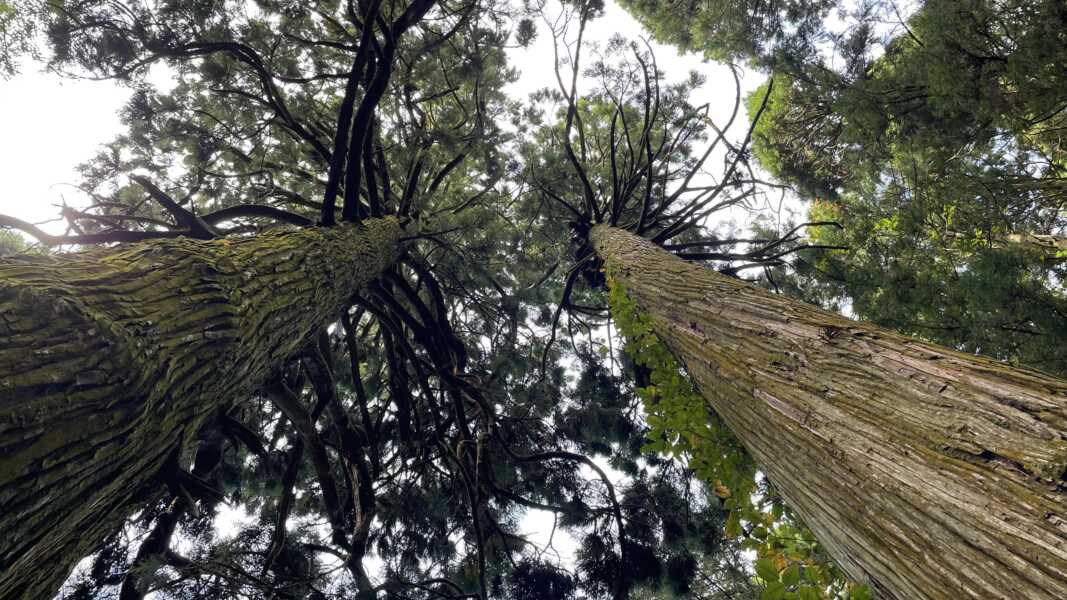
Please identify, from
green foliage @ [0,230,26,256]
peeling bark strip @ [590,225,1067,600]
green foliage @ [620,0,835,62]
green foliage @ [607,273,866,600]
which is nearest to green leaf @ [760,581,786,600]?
peeling bark strip @ [590,225,1067,600]

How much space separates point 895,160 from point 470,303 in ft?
15.4

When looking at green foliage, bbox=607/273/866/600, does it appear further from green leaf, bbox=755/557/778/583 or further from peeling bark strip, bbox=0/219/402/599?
peeling bark strip, bbox=0/219/402/599

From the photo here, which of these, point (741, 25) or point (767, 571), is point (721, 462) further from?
point (741, 25)

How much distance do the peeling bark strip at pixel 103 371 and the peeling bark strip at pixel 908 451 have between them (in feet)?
5.27

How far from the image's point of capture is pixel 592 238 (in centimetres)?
443

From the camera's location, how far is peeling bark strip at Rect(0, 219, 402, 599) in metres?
0.98

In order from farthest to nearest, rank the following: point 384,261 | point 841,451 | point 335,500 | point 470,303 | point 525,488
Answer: point 470,303 < point 525,488 < point 384,261 < point 335,500 < point 841,451

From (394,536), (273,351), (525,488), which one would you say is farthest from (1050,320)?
(394,536)

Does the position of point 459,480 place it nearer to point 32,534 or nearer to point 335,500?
point 335,500

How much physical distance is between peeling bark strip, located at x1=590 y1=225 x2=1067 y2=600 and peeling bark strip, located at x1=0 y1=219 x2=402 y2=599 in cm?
161

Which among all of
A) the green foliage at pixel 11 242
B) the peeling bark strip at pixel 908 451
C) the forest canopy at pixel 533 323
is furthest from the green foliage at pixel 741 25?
the green foliage at pixel 11 242

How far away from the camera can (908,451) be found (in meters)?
0.84

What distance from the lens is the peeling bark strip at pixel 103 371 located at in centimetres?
98

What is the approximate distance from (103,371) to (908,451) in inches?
66.4
